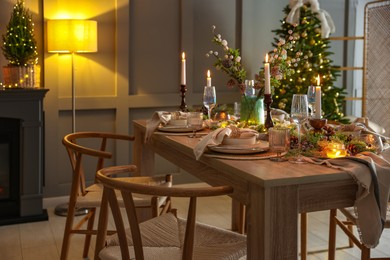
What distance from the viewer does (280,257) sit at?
2012 millimetres

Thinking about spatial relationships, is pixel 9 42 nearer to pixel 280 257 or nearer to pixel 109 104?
pixel 109 104

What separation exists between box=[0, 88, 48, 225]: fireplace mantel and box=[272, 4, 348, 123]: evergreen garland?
2170 mm

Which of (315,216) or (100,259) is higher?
(100,259)

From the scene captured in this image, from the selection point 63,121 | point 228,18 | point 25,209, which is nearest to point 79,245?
point 25,209

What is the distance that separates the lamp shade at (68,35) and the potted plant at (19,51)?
15 centimetres

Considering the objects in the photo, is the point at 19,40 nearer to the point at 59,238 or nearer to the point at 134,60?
the point at 134,60

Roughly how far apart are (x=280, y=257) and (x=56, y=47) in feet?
10.2

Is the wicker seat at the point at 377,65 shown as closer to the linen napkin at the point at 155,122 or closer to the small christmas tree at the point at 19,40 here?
the linen napkin at the point at 155,122

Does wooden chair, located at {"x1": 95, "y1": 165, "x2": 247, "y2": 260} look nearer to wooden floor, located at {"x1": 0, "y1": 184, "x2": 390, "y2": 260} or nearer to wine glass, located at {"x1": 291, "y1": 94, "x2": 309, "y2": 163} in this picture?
wine glass, located at {"x1": 291, "y1": 94, "x2": 309, "y2": 163}

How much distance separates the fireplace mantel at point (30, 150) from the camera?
436 cm

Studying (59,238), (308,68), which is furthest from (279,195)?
(308,68)

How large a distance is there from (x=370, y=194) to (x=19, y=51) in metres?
3.17

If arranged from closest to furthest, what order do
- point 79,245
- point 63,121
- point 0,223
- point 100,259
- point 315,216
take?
point 100,259 → point 79,245 → point 0,223 → point 315,216 → point 63,121

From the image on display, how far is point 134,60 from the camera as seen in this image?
5168mm
